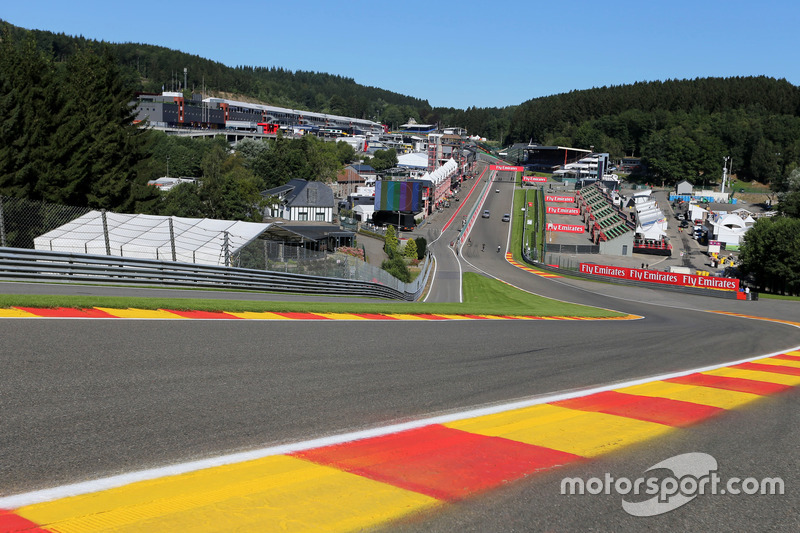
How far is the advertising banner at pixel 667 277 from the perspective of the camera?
4894 cm

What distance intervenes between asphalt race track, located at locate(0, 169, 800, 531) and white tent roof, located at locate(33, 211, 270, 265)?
36.8 feet

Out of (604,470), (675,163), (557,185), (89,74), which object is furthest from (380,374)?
(675,163)

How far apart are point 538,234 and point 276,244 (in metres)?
66.9

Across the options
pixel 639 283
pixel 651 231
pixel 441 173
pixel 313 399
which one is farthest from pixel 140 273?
pixel 441 173

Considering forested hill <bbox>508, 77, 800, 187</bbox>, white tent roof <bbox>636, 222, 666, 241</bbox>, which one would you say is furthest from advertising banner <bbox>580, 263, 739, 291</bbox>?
forested hill <bbox>508, 77, 800, 187</bbox>

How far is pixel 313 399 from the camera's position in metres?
6.72

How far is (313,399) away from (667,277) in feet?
163

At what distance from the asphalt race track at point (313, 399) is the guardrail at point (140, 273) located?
704 cm

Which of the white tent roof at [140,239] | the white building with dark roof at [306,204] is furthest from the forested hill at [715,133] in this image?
the white tent roof at [140,239]

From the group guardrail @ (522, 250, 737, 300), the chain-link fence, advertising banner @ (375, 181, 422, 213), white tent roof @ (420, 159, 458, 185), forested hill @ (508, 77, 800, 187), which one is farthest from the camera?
forested hill @ (508, 77, 800, 187)

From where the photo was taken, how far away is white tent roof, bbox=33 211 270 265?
69.1 ft

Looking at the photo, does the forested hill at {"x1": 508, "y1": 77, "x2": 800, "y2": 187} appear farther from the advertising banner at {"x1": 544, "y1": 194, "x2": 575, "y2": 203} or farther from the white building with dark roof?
the white building with dark roof

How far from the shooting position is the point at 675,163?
150 m

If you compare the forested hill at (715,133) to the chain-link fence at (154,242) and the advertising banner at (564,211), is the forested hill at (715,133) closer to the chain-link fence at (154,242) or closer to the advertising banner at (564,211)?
the advertising banner at (564,211)
